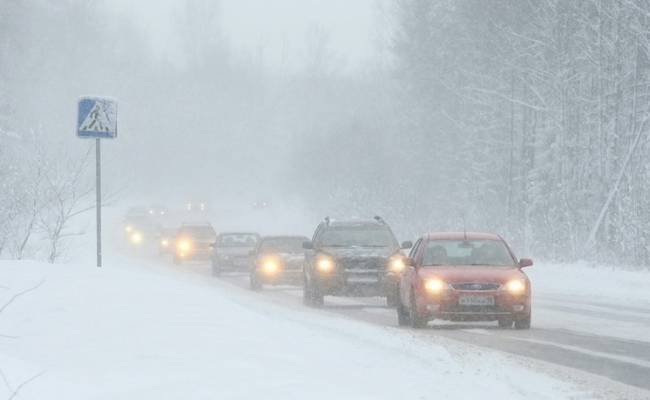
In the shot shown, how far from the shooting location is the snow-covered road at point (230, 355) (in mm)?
8781

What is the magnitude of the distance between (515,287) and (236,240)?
21851 millimetres

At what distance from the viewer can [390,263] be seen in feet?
76.9

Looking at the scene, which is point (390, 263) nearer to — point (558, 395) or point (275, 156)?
point (558, 395)

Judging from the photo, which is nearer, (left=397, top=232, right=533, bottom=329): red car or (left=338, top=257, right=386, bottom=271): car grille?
(left=397, top=232, right=533, bottom=329): red car

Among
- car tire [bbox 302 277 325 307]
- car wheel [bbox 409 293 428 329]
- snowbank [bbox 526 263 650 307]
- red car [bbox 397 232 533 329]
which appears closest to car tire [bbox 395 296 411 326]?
red car [bbox 397 232 533 329]

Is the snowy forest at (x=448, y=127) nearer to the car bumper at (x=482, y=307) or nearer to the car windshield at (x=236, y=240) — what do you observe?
the car windshield at (x=236, y=240)

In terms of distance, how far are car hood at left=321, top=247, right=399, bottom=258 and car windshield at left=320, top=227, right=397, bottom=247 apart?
1.75 ft

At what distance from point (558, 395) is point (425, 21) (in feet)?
174

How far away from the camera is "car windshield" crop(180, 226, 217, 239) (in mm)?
46969

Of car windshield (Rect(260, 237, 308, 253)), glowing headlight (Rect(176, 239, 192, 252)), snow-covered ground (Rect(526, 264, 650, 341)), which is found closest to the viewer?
snow-covered ground (Rect(526, 264, 650, 341))

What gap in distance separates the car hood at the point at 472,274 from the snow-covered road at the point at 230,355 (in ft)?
4.44

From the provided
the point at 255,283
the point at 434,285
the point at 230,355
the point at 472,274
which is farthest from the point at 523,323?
the point at 255,283

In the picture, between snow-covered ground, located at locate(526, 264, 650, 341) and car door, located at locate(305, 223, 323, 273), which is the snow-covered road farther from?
car door, located at locate(305, 223, 323, 273)

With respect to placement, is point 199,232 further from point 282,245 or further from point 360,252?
point 360,252
